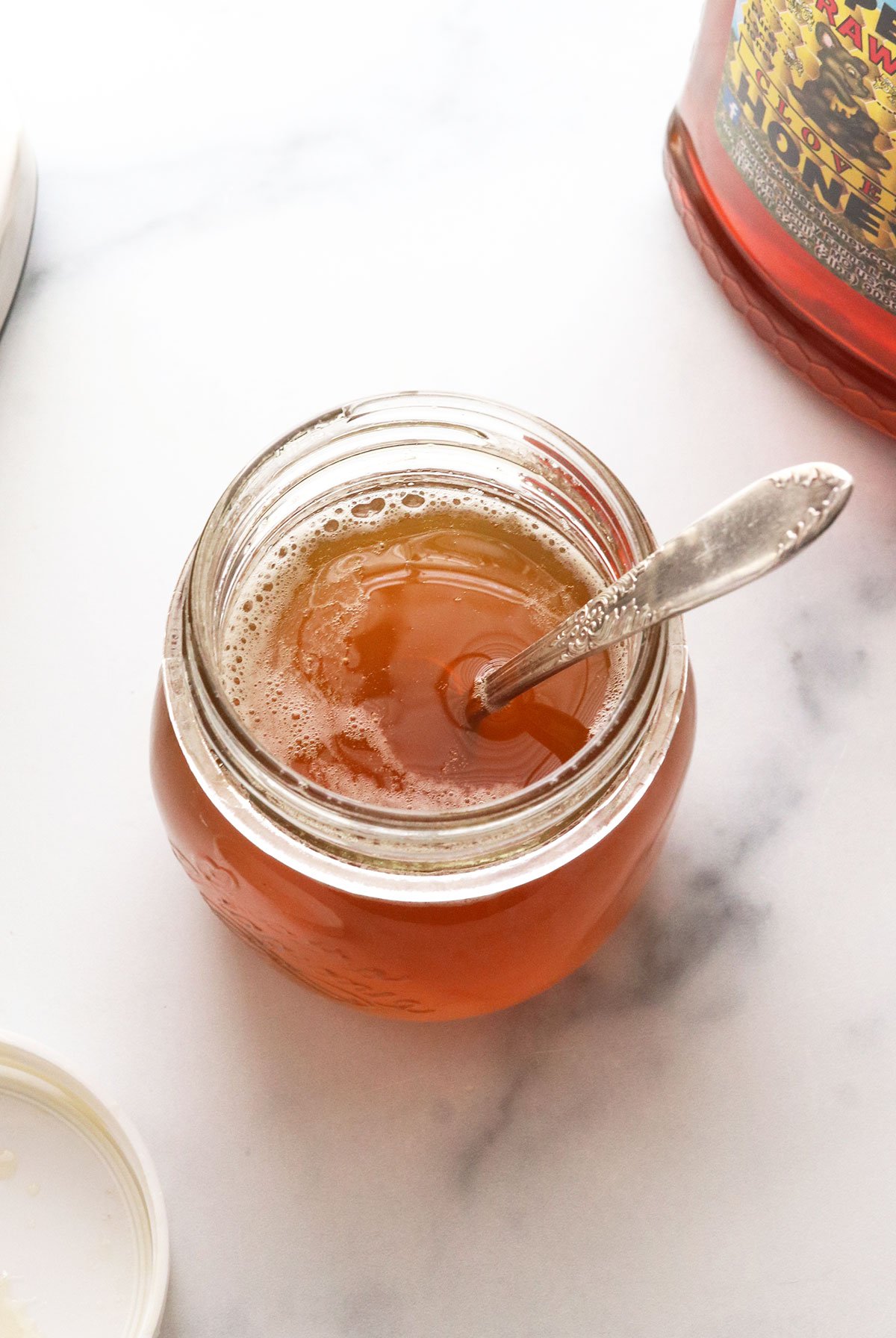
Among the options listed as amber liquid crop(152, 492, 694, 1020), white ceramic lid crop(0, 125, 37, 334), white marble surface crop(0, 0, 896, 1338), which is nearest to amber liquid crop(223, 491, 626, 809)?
amber liquid crop(152, 492, 694, 1020)

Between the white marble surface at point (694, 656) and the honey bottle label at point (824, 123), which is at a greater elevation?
the honey bottle label at point (824, 123)

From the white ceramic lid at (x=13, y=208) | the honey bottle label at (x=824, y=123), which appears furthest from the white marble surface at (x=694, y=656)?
the honey bottle label at (x=824, y=123)

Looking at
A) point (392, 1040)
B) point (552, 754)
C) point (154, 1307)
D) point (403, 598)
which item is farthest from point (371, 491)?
point (154, 1307)

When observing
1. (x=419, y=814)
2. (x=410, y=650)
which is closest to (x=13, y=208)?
(x=410, y=650)

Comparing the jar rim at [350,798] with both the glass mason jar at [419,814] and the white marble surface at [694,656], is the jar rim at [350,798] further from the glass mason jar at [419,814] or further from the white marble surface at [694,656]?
the white marble surface at [694,656]

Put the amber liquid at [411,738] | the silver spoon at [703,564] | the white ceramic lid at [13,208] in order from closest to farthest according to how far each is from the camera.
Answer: the silver spoon at [703,564]
the amber liquid at [411,738]
the white ceramic lid at [13,208]

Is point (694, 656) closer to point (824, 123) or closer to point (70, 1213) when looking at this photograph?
point (824, 123)

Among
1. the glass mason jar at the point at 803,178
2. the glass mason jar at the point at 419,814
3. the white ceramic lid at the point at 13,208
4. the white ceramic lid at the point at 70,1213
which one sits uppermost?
the glass mason jar at the point at 803,178

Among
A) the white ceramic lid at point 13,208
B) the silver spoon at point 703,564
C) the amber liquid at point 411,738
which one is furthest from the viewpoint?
the white ceramic lid at point 13,208
